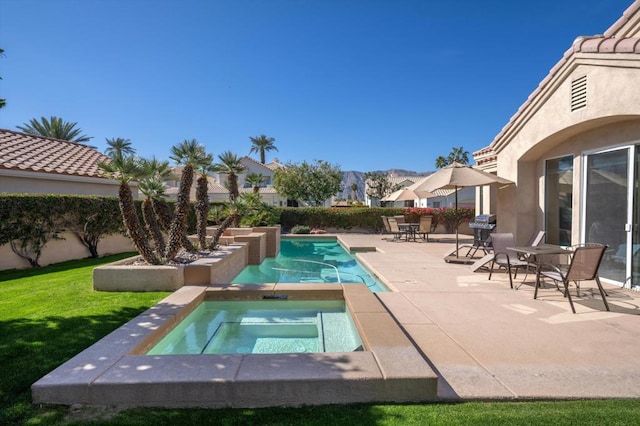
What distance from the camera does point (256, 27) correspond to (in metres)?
12.3

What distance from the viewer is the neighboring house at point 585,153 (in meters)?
6.66

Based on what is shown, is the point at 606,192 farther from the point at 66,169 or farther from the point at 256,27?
the point at 66,169

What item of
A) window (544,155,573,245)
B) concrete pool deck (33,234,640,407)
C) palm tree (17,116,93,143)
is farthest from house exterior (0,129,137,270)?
palm tree (17,116,93,143)

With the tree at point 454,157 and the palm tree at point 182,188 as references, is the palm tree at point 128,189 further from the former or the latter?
the tree at point 454,157

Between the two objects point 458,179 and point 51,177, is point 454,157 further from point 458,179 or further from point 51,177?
point 51,177

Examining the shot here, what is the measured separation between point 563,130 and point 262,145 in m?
56.9

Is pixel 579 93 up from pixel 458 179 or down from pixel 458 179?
up

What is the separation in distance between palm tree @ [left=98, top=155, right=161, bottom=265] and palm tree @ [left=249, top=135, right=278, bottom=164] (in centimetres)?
5529

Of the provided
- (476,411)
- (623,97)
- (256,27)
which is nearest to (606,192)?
(623,97)

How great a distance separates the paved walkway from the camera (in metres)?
3.19

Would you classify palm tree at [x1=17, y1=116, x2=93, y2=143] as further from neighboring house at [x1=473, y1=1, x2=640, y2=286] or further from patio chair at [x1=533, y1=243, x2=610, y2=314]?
patio chair at [x1=533, y1=243, x2=610, y2=314]

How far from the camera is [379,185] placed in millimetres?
60969

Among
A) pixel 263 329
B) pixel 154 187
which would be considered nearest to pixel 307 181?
pixel 154 187

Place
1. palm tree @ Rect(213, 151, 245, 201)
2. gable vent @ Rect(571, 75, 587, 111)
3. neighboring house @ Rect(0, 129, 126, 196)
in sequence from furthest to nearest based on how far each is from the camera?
palm tree @ Rect(213, 151, 245, 201) < neighboring house @ Rect(0, 129, 126, 196) < gable vent @ Rect(571, 75, 587, 111)
